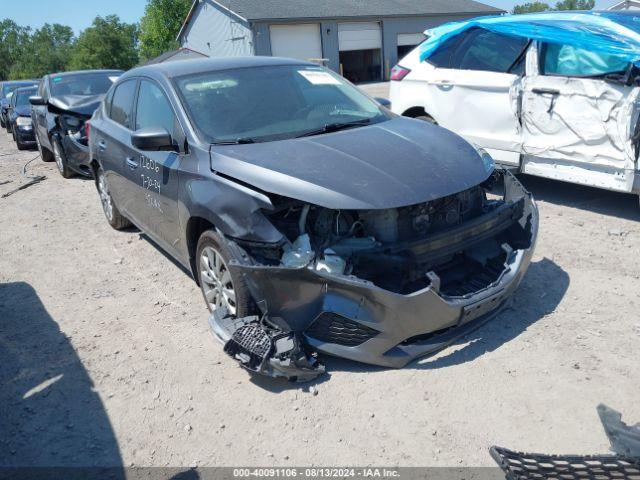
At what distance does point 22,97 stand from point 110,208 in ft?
38.7

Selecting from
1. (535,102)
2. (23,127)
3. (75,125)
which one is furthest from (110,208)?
(23,127)

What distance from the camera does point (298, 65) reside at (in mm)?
5000

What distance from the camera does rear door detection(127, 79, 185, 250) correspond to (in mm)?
4203

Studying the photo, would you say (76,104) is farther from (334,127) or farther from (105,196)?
(334,127)

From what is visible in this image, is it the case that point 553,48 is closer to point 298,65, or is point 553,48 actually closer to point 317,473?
point 298,65

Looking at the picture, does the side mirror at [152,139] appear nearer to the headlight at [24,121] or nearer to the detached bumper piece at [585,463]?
the detached bumper piece at [585,463]

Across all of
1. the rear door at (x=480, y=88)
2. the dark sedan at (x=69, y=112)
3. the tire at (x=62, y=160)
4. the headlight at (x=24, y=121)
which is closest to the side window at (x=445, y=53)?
the rear door at (x=480, y=88)

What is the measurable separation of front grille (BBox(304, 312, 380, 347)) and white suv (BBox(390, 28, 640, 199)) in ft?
11.1

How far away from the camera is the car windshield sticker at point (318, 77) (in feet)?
15.9

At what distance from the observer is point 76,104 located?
936 cm

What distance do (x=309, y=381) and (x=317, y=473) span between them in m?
0.73

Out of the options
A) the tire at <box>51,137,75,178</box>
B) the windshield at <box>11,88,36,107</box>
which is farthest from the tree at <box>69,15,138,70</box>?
the tire at <box>51,137,75,178</box>

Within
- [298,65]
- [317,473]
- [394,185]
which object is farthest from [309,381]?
[298,65]

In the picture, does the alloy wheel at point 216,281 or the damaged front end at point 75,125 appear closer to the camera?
the alloy wheel at point 216,281
